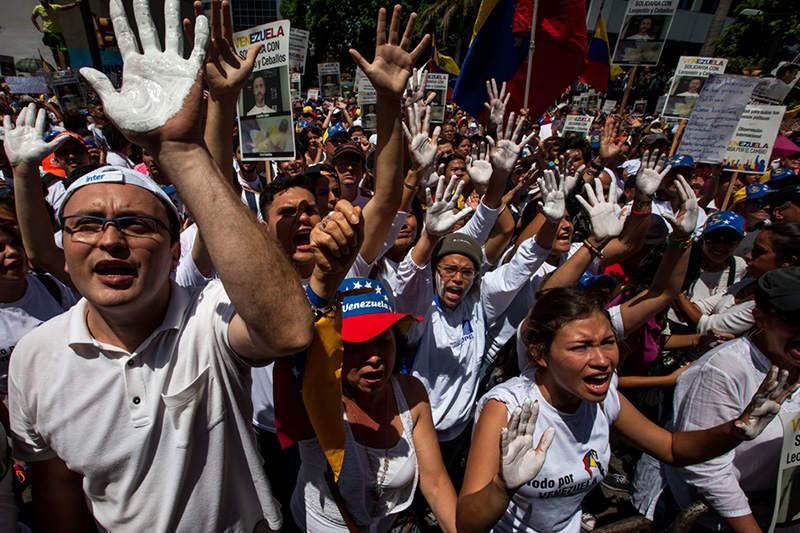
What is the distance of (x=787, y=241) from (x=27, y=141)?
4.30 m

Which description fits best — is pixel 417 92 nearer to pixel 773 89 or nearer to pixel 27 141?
pixel 27 141

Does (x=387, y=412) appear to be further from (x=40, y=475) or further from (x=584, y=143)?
(x=584, y=143)

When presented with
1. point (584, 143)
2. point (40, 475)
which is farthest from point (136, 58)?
point (584, 143)

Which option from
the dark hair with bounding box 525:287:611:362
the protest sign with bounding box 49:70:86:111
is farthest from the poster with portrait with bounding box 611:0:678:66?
the protest sign with bounding box 49:70:86:111

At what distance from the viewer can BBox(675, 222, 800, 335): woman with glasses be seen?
2586 mm

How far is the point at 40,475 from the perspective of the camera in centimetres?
151

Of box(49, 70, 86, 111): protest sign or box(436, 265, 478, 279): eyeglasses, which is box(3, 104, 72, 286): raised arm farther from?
box(49, 70, 86, 111): protest sign

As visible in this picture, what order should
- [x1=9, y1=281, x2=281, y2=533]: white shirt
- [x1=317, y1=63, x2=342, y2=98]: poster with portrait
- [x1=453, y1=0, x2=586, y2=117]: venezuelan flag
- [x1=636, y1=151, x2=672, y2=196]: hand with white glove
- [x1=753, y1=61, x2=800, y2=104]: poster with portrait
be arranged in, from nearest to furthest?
[x1=9, y1=281, x2=281, y2=533]: white shirt → [x1=636, y1=151, x2=672, y2=196]: hand with white glove → [x1=453, y1=0, x2=586, y2=117]: venezuelan flag → [x1=753, y1=61, x2=800, y2=104]: poster with portrait → [x1=317, y1=63, x2=342, y2=98]: poster with portrait

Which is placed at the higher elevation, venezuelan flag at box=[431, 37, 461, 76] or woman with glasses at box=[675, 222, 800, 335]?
venezuelan flag at box=[431, 37, 461, 76]

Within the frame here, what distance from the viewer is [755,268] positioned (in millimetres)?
2791

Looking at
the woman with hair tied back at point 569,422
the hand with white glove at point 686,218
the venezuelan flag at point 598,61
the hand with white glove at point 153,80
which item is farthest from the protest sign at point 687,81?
the hand with white glove at point 153,80

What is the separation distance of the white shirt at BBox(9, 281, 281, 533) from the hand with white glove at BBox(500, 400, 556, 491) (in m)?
0.98

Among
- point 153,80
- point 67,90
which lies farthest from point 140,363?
point 67,90

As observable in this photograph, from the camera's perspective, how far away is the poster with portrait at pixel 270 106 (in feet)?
13.3
